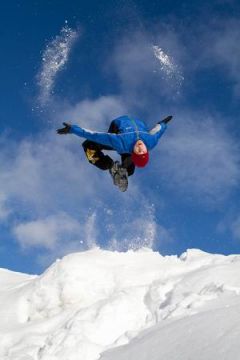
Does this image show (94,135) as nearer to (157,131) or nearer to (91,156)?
(91,156)

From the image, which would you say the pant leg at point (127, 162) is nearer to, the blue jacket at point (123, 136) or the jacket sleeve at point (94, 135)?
the blue jacket at point (123, 136)

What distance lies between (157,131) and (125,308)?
13.8 ft

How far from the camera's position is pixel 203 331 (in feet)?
22.2

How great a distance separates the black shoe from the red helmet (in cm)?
70

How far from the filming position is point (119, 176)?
427 inches

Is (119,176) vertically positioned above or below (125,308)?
above

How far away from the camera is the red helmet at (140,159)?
10.1 meters

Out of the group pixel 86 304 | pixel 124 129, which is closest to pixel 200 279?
pixel 86 304

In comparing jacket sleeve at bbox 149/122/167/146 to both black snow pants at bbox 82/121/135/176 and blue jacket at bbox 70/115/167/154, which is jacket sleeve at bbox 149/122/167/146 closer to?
blue jacket at bbox 70/115/167/154

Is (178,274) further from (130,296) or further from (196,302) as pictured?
(196,302)

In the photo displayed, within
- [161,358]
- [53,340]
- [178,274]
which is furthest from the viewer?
[178,274]

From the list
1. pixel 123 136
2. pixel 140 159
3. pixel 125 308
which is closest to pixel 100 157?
pixel 123 136

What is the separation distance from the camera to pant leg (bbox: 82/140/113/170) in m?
11.0

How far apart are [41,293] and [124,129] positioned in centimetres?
Result: 530
